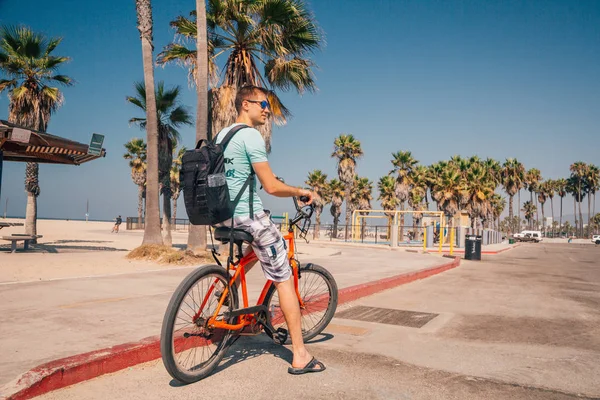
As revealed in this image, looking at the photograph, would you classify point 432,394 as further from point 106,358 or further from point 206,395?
point 106,358

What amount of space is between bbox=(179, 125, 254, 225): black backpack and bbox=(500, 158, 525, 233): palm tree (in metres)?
80.4

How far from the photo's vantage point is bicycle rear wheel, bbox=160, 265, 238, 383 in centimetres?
305

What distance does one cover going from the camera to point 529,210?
12194 cm

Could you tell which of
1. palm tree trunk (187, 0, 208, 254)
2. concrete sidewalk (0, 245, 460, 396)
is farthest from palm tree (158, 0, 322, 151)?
concrete sidewalk (0, 245, 460, 396)

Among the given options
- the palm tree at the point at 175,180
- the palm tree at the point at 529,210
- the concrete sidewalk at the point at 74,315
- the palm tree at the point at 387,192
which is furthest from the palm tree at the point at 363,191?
the palm tree at the point at 529,210

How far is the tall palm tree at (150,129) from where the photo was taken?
1373 cm

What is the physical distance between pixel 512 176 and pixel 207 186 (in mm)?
80679

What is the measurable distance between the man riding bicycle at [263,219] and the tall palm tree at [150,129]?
1092 centimetres

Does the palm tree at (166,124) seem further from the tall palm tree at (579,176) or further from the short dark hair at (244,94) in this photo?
the tall palm tree at (579,176)

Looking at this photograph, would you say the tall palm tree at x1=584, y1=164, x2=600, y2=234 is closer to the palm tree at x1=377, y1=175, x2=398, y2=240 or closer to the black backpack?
the palm tree at x1=377, y1=175, x2=398, y2=240

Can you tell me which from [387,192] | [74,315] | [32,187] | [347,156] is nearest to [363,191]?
[387,192]

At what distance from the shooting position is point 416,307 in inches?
270

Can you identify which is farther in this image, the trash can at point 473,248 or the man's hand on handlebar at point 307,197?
the trash can at point 473,248

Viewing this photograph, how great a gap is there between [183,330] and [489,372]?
237 centimetres
